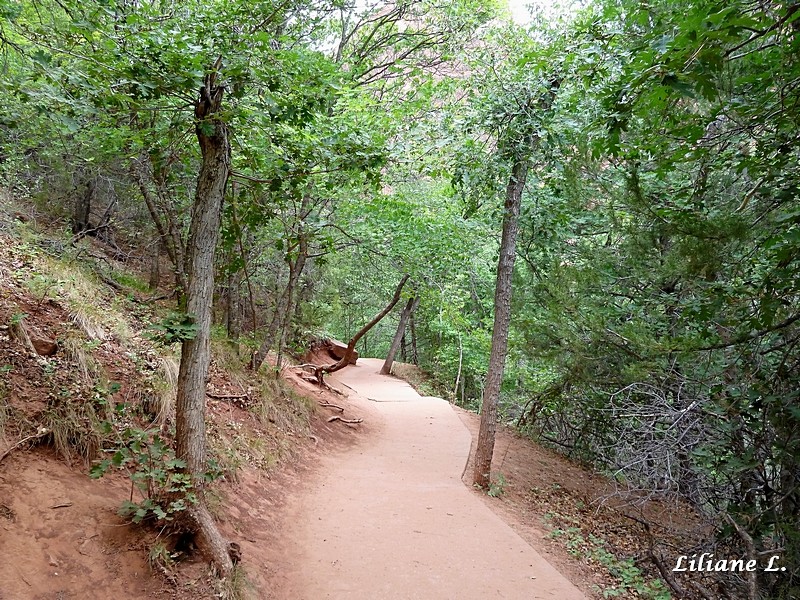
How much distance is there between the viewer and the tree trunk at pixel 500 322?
683 cm

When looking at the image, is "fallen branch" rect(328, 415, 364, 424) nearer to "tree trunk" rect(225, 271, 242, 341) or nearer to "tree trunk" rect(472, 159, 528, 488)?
"tree trunk" rect(225, 271, 242, 341)

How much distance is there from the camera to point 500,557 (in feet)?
16.1

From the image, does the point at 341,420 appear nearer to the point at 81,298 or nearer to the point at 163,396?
the point at 163,396

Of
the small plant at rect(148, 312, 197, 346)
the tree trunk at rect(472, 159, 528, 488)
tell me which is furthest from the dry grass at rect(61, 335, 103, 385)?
the tree trunk at rect(472, 159, 528, 488)

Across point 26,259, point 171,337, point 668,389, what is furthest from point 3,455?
point 668,389

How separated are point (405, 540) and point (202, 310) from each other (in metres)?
3.34

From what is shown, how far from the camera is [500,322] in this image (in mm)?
6996

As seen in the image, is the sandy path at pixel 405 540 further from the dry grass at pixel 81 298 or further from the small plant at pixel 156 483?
the dry grass at pixel 81 298

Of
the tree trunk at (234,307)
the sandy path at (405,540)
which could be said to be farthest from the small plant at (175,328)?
the tree trunk at (234,307)

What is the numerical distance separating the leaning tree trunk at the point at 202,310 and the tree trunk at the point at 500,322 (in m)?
4.14

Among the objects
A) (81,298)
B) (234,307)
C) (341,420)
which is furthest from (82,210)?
(341,420)

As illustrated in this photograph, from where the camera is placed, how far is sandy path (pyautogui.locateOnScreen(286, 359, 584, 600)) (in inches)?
167

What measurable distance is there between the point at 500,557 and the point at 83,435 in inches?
161

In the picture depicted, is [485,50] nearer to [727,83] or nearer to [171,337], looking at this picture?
[727,83]
